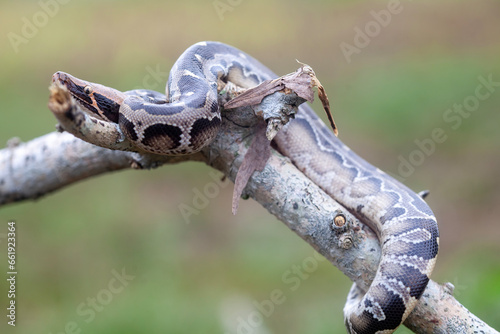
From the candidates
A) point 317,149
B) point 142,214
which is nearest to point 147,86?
point 142,214

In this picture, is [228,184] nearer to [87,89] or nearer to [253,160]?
[253,160]

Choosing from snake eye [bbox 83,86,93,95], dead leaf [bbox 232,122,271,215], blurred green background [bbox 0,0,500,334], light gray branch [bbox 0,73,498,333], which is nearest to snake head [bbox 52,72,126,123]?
snake eye [bbox 83,86,93,95]

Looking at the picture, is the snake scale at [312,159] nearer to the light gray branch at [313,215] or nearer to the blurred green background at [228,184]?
the light gray branch at [313,215]

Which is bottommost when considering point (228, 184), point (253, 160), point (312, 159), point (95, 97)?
point (228, 184)

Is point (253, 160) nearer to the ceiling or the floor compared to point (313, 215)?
nearer to the ceiling

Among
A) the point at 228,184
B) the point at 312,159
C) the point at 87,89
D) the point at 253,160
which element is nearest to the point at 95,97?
the point at 87,89

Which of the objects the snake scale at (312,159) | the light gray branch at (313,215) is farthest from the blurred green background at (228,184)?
the snake scale at (312,159)

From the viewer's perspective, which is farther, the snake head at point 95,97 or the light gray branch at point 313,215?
the snake head at point 95,97
